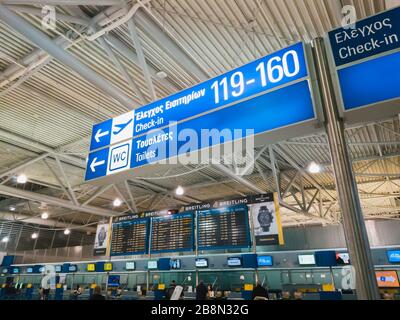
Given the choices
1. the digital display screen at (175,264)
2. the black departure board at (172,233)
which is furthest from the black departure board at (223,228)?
the digital display screen at (175,264)

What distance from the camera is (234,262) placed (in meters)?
8.70

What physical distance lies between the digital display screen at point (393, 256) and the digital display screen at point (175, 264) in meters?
6.12

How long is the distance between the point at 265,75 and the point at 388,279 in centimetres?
692

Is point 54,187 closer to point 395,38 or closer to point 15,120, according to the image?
point 15,120

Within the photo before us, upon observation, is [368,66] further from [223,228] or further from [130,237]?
[130,237]

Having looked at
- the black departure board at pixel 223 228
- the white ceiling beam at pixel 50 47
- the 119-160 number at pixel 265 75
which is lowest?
the black departure board at pixel 223 228

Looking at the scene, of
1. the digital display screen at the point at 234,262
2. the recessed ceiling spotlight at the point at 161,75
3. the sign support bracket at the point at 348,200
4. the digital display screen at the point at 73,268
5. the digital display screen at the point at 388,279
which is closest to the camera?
the sign support bracket at the point at 348,200

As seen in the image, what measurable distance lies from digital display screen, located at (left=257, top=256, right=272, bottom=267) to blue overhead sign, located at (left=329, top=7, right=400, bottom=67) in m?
6.91

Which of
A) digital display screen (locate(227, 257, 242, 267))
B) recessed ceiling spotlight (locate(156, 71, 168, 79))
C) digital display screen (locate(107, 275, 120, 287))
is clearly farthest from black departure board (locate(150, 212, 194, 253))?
recessed ceiling spotlight (locate(156, 71, 168, 79))

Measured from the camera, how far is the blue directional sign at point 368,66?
7.68 ft

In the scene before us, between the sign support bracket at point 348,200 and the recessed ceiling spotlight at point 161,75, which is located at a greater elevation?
the recessed ceiling spotlight at point 161,75

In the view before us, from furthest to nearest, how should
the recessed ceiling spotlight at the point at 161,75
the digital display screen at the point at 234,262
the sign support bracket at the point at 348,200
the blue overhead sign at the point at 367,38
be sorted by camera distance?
1. the digital display screen at the point at 234,262
2. the recessed ceiling spotlight at the point at 161,75
3. the blue overhead sign at the point at 367,38
4. the sign support bracket at the point at 348,200

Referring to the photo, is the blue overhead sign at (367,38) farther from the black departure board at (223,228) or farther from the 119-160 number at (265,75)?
the black departure board at (223,228)

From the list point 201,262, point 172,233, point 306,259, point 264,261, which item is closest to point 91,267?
point 172,233
